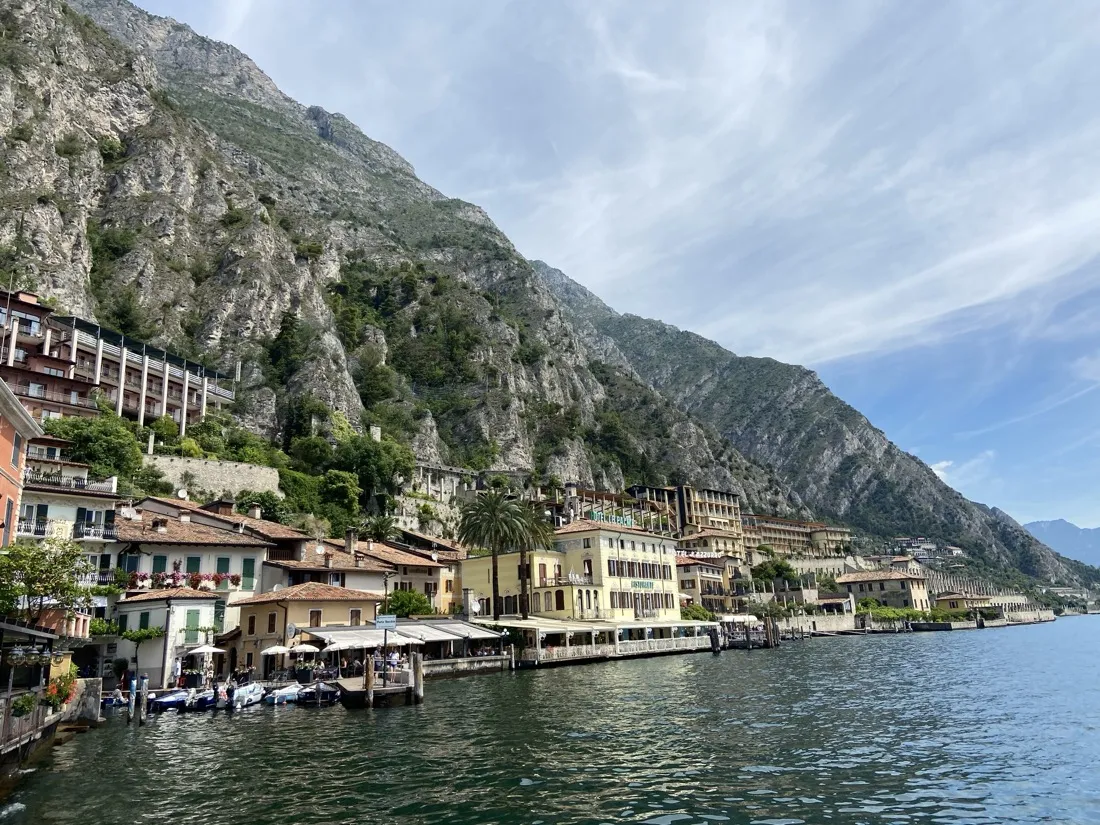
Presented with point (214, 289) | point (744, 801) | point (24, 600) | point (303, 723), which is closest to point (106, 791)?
point (303, 723)

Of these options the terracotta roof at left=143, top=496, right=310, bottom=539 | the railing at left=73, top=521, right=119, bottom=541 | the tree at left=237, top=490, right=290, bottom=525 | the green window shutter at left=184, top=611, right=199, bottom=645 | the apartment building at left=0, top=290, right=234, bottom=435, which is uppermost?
the apartment building at left=0, top=290, right=234, bottom=435

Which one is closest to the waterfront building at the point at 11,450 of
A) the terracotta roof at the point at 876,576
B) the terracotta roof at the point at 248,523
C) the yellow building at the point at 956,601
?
the terracotta roof at the point at 248,523

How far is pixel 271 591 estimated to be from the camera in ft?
165

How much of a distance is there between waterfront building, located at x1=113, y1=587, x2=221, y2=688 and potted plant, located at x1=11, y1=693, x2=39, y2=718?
65.5 ft

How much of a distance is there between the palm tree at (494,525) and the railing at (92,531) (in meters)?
29.6

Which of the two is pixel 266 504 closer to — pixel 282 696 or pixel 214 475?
pixel 214 475

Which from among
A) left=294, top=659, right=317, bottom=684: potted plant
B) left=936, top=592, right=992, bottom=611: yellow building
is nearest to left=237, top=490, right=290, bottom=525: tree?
left=294, top=659, right=317, bottom=684: potted plant

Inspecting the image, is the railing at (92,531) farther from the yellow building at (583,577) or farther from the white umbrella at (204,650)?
the yellow building at (583,577)

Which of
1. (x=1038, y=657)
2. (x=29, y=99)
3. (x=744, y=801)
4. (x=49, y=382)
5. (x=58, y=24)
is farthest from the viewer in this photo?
(x=58, y=24)

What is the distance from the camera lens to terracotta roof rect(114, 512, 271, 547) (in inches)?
1843

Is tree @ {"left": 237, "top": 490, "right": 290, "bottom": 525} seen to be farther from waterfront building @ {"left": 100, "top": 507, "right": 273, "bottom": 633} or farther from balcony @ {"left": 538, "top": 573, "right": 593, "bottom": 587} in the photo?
balcony @ {"left": 538, "top": 573, "right": 593, "bottom": 587}

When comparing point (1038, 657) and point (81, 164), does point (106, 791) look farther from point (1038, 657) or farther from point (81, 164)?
point (81, 164)

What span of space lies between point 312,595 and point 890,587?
117361 mm

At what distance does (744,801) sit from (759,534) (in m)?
160
